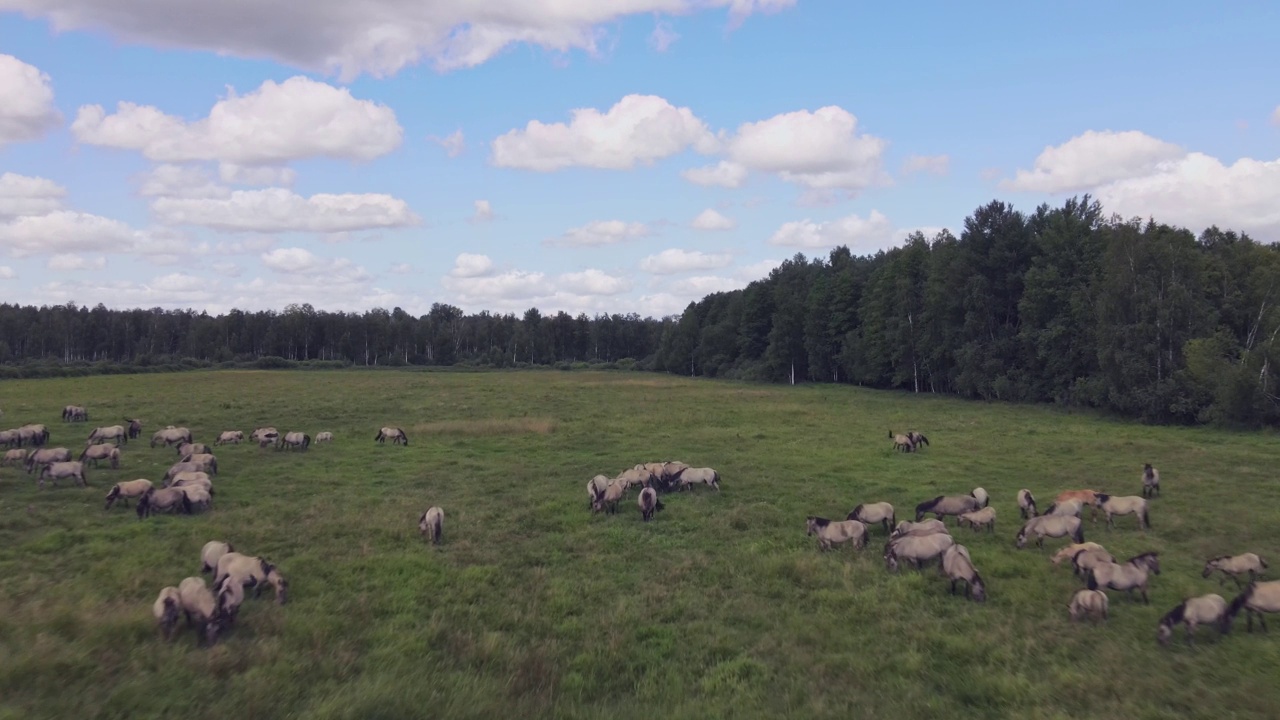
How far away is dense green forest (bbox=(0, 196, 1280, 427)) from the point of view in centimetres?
3862

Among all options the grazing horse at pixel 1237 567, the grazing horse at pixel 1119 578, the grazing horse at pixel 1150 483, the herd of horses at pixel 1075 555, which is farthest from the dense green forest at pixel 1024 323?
the grazing horse at pixel 1119 578

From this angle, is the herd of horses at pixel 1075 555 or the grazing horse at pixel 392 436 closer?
the herd of horses at pixel 1075 555

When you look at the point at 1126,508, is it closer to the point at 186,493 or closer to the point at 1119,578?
the point at 1119,578

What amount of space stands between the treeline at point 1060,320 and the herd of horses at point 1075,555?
25546 mm

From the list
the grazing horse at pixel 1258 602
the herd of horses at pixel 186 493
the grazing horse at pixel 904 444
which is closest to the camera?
the herd of horses at pixel 186 493

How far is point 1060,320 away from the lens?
1980 inches

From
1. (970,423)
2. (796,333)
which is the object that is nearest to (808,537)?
(970,423)

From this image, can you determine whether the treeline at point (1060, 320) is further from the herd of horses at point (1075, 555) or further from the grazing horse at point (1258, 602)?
the grazing horse at point (1258, 602)

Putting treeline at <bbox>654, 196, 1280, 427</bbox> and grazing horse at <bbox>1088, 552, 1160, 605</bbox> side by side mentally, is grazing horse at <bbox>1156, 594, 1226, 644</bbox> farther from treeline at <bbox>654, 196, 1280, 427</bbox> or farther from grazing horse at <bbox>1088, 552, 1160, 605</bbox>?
treeline at <bbox>654, 196, 1280, 427</bbox>

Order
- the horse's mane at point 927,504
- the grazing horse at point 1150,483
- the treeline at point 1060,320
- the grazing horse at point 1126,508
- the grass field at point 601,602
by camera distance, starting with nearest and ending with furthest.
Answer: the grass field at point 601,602 < the grazing horse at point 1126,508 < the horse's mane at point 927,504 < the grazing horse at point 1150,483 < the treeline at point 1060,320

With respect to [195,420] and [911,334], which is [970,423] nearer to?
[911,334]

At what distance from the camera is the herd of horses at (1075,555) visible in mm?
10492

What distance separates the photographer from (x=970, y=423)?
39.2 m

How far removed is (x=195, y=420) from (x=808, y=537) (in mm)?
32419
